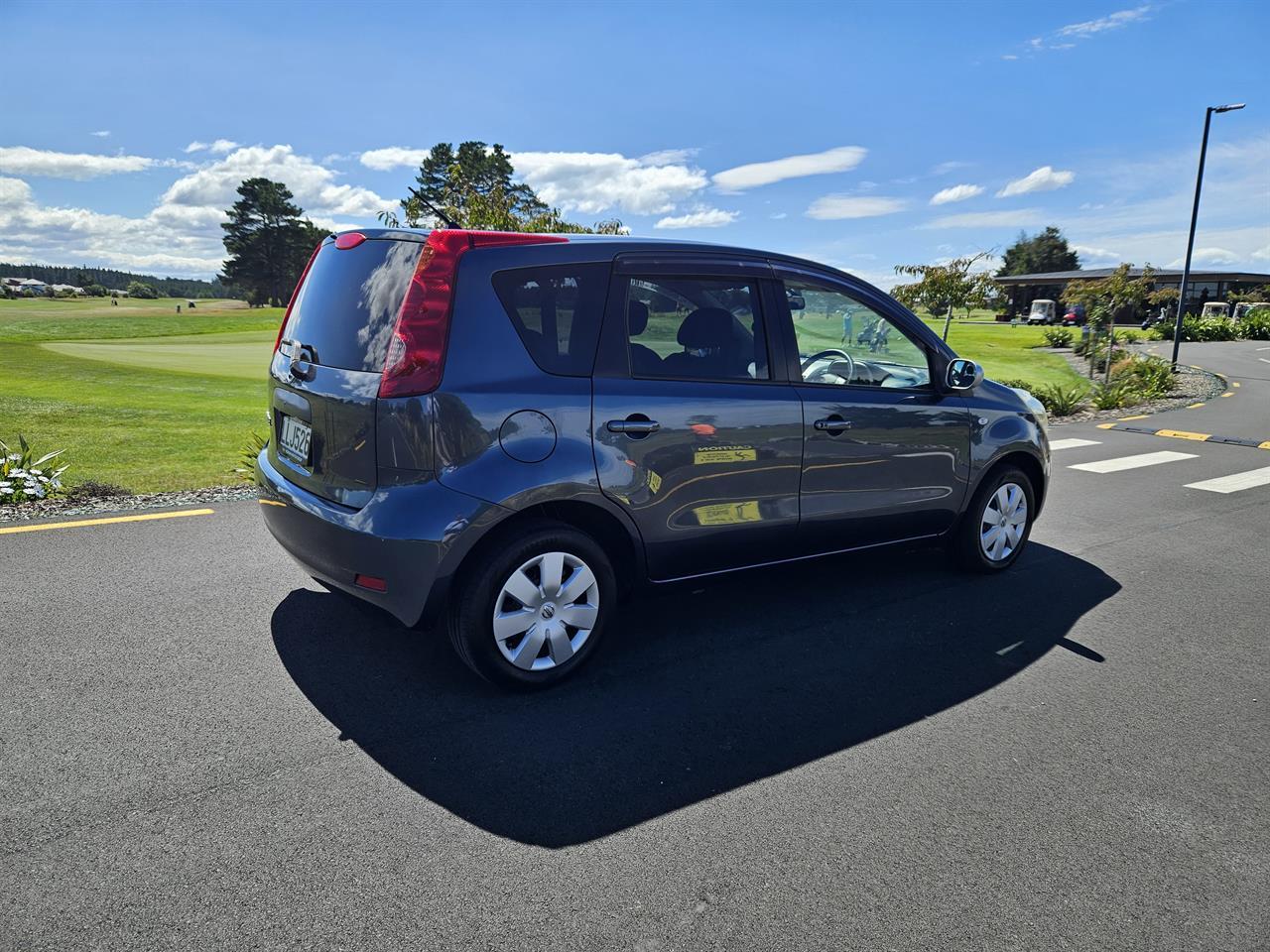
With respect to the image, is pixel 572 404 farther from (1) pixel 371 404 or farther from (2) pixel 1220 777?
(2) pixel 1220 777

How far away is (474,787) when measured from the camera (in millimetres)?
2816

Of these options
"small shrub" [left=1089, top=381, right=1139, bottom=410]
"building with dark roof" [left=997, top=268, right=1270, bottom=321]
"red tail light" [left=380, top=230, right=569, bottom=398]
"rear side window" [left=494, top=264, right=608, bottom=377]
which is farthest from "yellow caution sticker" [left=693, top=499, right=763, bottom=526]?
"building with dark roof" [left=997, top=268, right=1270, bottom=321]

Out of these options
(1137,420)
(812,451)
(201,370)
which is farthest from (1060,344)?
(812,451)

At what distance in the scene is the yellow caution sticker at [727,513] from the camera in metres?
3.78

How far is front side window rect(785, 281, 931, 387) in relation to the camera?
4137 millimetres

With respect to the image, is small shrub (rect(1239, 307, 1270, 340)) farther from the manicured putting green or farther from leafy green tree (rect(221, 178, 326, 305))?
leafy green tree (rect(221, 178, 326, 305))

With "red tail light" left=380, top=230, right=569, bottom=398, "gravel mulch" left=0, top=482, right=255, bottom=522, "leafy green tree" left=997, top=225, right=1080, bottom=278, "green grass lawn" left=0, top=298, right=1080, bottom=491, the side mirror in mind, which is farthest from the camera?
"leafy green tree" left=997, top=225, right=1080, bottom=278

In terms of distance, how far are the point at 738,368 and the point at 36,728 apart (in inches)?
124

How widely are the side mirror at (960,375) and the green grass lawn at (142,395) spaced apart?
30.8 inches

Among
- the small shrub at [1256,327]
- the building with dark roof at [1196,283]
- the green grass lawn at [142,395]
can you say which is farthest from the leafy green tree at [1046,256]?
the green grass lawn at [142,395]

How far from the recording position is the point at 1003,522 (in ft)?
17.1

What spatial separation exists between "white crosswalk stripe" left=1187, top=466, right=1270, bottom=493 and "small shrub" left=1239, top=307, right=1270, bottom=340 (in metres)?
46.6

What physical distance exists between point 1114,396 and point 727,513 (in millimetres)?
14713

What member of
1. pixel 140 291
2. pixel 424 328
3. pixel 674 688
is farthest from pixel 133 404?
pixel 140 291
